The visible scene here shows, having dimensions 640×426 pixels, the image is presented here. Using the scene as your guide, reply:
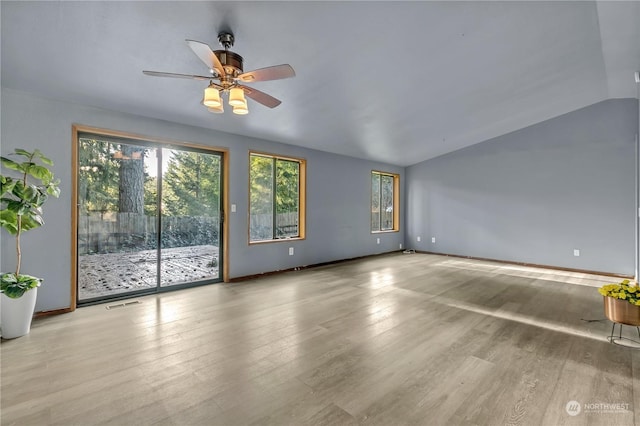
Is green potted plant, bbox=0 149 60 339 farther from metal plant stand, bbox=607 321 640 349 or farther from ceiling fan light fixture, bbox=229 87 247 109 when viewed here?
metal plant stand, bbox=607 321 640 349

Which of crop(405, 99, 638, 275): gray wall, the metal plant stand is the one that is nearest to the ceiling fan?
the metal plant stand

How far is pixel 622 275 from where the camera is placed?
207 inches

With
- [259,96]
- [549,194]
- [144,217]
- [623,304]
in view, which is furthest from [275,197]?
[549,194]

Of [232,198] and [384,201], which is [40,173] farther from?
[384,201]

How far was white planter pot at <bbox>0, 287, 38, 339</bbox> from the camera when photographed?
8.79 feet

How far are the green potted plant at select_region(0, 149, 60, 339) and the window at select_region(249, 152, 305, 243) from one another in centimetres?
272

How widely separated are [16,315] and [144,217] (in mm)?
1650

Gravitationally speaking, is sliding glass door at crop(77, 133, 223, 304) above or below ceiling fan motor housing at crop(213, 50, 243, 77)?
below

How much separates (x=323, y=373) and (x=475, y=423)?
99cm

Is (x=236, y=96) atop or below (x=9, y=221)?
atop

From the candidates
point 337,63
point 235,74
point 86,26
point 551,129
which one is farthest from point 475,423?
point 551,129

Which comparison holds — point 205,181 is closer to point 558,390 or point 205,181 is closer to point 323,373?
point 323,373

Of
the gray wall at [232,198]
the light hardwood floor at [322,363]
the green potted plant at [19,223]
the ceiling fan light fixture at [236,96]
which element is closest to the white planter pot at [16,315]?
the green potted plant at [19,223]

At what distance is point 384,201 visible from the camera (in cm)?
802
